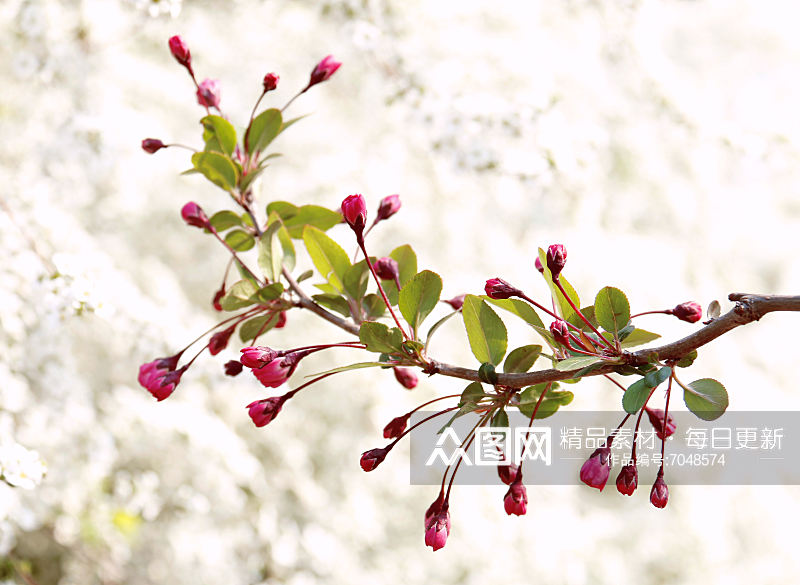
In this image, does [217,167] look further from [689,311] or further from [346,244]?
[346,244]

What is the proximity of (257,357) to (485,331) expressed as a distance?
0.23 m

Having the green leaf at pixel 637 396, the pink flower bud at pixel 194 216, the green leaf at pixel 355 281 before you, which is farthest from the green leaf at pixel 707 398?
the pink flower bud at pixel 194 216

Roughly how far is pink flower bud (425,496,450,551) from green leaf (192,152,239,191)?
1.61 feet

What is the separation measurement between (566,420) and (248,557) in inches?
51.5

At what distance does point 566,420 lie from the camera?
9.41 ft

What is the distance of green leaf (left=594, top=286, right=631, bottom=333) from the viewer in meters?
0.66

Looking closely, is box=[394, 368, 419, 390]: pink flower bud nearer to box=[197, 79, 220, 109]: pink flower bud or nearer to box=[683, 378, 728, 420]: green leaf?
box=[683, 378, 728, 420]: green leaf

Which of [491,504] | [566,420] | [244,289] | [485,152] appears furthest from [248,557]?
[244,289]

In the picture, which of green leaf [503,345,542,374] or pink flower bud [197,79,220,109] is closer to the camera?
green leaf [503,345,542,374]

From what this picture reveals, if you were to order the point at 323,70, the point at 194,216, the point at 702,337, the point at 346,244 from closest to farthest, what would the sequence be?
the point at 702,337, the point at 194,216, the point at 323,70, the point at 346,244

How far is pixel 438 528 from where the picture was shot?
2.19 feet

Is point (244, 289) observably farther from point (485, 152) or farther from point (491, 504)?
point (491, 504)

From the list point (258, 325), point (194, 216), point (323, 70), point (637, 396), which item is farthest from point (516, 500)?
point (323, 70)

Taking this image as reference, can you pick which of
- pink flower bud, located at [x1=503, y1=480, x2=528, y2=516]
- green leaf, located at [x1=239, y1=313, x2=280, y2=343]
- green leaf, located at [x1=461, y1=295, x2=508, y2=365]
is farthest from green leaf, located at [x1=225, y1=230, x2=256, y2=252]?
pink flower bud, located at [x1=503, y1=480, x2=528, y2=516]
